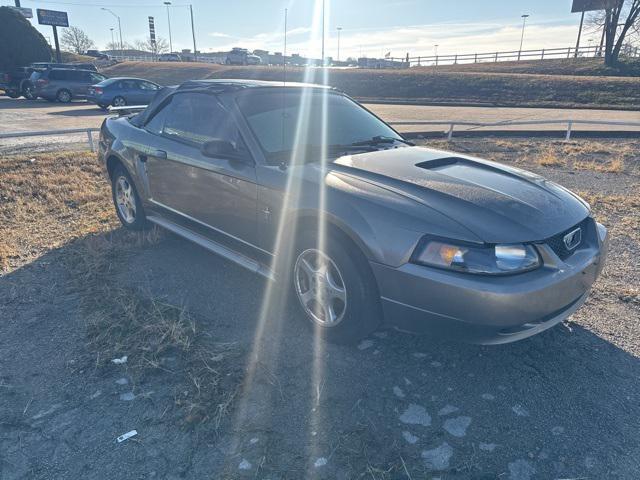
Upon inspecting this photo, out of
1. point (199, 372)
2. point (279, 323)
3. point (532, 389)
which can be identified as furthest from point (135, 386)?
point (532, 389)

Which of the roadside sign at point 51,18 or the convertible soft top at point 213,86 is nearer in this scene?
the convertible soft top at point 213,86

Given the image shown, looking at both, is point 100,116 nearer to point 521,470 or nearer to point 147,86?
point 147,86

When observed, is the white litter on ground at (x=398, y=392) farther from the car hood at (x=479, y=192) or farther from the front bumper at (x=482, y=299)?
the car hood at (x=479, y=192)

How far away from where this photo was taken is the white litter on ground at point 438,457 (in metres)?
2.26

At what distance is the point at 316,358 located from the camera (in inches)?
122

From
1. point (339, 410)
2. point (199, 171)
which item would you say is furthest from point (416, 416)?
point (199, 171)

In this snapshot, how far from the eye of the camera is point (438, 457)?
7.56ft

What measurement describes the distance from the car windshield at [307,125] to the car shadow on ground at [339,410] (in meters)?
1.25

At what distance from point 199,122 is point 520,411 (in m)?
3.24

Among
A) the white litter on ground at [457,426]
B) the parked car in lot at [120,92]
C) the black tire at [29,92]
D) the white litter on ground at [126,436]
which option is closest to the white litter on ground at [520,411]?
the white litter on ground at [457,426]

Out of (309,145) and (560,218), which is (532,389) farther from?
(309,145)

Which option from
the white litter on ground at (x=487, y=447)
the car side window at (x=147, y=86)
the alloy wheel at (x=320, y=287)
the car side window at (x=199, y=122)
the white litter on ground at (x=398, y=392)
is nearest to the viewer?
the white litter on ground at (x=487, y=447)

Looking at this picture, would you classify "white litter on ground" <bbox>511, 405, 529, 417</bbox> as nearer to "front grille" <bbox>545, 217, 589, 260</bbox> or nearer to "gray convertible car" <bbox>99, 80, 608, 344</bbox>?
"gray convertible car" <bbox>99, 80, 608, 344</bbox>

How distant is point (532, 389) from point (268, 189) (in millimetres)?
2072
